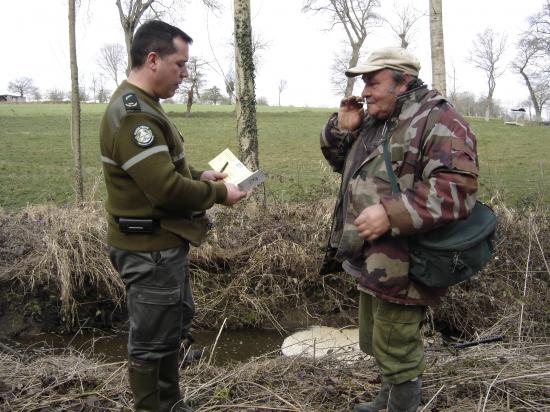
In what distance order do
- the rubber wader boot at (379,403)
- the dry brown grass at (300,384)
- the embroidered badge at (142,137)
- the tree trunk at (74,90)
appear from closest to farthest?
the embroidered badge at (142,137) → the rubber wader boot at (379,403) → the dry brown grass at (300,384) → the tree trunk at (74,90)

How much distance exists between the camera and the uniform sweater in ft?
7.81

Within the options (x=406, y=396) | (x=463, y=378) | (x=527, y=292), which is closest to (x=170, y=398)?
(x=406, y=396)

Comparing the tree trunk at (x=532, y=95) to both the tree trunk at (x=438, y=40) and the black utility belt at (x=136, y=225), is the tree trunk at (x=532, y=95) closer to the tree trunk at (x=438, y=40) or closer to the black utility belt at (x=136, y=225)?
the tree trunk at (x=438, y=40)

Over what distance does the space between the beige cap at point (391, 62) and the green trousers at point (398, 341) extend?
115 cm

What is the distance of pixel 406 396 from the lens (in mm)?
2512

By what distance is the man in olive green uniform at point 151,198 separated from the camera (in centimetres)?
240

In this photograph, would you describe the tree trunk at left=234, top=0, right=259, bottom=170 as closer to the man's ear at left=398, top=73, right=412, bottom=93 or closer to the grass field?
the grass field

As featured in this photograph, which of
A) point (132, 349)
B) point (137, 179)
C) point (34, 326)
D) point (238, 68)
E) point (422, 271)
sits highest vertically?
point (238, 68)

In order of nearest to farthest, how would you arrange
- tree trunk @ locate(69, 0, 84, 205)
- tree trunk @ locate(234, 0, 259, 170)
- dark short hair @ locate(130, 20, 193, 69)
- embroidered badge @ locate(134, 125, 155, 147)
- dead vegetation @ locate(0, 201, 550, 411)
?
1. embroidered badge @ locate(134, 125, 155, 147)
2. dark short hair @ locate(130, 20, 193, 69)
3. dead vegetation @ locate(0, 201, 550, 411)
4. tree trunk @ locate(234, 0, 259, 170)
5. tree trunk @ locate(69, 0, 84, 205)

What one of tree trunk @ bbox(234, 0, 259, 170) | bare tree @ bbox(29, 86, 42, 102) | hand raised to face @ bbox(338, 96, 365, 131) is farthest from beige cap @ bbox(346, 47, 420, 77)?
bare tree @ bbox(29, 86, 42, 102)

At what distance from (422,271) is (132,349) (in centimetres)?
154

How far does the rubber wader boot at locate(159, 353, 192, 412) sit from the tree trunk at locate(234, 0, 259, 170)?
178 inches

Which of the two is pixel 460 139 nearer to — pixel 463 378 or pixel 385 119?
pixel 385 119

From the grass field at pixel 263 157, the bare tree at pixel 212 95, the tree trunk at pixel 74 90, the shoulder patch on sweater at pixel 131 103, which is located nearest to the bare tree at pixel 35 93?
the bare tree at pixel 212 95
